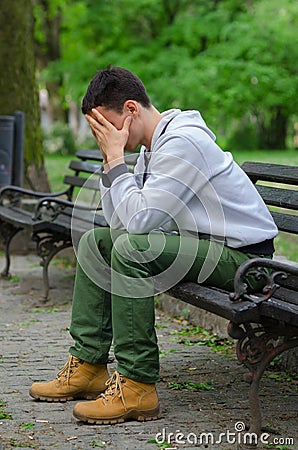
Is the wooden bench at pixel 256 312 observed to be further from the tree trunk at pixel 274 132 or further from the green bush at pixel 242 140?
the tree trunk at pixel 274 132

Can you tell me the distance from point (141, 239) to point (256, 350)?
2.11 feet

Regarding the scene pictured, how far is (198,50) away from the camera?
26.8 m

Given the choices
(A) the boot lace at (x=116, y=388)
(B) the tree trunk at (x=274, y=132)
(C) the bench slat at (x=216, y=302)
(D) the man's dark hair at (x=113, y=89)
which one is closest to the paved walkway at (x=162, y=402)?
(A) the boot lace at (x=116, y=388)

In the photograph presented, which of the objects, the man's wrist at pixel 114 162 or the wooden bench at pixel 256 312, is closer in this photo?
the wooden bench at pixel 256 312

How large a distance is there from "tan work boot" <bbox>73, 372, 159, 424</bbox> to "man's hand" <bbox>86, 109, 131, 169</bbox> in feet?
3.02

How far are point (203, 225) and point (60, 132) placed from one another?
66.5 ft

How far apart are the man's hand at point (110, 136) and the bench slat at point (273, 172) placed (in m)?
1.15

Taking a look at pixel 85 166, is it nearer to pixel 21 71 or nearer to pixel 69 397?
pixel 21 71

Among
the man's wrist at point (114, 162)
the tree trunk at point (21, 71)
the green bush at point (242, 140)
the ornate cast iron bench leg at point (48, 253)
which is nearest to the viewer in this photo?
the man's wrist at point (114, 162)

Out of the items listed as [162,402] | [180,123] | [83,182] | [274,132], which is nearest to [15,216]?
[83,182]

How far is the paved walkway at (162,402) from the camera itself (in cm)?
361

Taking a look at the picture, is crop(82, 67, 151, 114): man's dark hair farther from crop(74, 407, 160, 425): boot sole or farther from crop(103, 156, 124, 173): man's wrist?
crop(74, 407, 160, 425): boot sole

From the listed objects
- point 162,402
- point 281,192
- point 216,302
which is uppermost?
point 281,192

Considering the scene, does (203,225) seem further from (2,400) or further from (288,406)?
(2,400)
